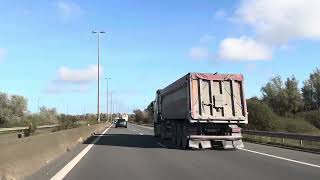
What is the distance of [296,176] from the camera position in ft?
46.1

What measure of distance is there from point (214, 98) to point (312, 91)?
286 ft

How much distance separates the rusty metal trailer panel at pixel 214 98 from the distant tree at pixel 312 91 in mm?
81953

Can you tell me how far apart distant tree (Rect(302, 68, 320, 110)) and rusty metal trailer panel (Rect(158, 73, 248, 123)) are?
82.0m

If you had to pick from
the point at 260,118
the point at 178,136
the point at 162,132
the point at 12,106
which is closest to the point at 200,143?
the point at 178,136

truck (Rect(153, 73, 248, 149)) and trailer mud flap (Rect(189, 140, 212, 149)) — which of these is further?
trailer mud flap (Rect(189, 140, 212, 149))

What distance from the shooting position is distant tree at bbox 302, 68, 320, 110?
10569cm

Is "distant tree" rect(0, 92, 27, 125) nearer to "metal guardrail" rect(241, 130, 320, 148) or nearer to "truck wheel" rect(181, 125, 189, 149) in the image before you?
"metal guardrail" rect(241, 130, 320, 148)

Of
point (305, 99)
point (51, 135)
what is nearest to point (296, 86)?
point (305, 99)

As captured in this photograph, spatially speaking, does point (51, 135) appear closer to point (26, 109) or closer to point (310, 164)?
point (310, 164)

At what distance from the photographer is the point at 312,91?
108m

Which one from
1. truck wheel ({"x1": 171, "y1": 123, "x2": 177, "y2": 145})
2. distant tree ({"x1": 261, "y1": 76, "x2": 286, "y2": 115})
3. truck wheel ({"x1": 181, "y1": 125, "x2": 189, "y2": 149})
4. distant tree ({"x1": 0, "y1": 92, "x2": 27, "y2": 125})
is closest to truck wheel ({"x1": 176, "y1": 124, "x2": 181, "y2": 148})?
truck wheel ({"x1": 171, "y1": 123, "x2": 177, "y2": 145})

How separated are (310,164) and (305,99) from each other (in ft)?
304

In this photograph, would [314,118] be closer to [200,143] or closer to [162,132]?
[162,132]

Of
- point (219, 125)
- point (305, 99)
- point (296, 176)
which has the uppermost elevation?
point (305, 99)
